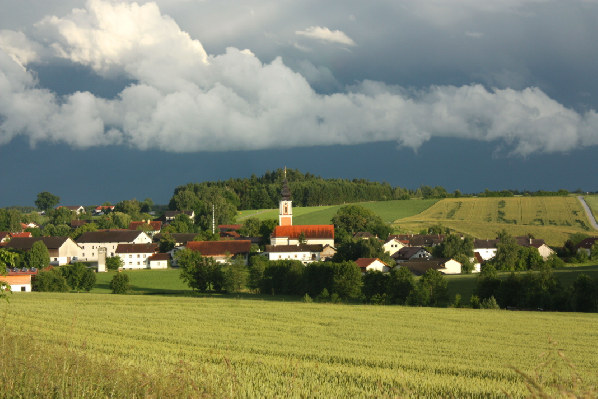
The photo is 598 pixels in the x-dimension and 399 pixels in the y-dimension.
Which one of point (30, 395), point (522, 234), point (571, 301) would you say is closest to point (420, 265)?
point (571, 301)

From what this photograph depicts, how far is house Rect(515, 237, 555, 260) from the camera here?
322ft

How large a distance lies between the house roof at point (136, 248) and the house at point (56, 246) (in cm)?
830

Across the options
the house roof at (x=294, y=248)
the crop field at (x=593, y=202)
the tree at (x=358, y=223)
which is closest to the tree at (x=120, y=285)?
the house roof at (x=294, y=248)

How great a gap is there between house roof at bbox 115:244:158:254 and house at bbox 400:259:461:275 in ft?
154

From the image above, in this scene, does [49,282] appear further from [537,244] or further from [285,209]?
[537,244]

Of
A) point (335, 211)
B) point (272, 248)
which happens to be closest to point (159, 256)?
point (272, 248)

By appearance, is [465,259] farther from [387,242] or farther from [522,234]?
[522,234]

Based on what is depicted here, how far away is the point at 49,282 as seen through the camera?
65312mm

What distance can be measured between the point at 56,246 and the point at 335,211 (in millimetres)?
81581

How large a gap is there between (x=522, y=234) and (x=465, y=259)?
33.6m

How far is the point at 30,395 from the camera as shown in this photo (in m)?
8.23

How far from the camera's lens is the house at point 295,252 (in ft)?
340

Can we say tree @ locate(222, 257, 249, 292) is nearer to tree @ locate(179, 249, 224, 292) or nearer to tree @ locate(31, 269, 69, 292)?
tree @ locate(179, 249, 224, 292)

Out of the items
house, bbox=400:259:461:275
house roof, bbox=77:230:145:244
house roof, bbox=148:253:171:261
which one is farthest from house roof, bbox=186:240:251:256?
house, bbox=400:259:461:275
